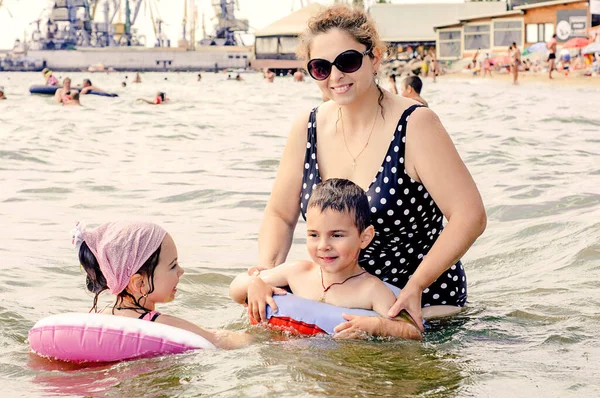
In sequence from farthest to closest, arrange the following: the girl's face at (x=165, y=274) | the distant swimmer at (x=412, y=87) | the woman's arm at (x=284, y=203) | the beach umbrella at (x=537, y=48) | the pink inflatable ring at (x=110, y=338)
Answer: the beach umbrella at (x=537, y=48)
the distant swimmer at (x=412, y=87)
the woman's arm at (x=284, y=203)
the girl's face at (x=165, y=274)
the pink inflatable ring at (x=110, y=338)

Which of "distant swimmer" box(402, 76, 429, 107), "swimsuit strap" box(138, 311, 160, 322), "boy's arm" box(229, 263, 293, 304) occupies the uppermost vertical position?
"distant swimmer" box(402, 76, 429, 107)

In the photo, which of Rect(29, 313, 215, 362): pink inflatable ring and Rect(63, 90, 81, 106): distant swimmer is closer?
Rect(29, 313, 215, 362): pink inflatable ring

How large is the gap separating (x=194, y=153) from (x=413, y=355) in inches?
432

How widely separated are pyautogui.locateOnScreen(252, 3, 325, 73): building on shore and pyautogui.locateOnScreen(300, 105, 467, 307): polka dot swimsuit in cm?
9130

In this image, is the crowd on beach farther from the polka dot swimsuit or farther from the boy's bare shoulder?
the boy's bare shoulder

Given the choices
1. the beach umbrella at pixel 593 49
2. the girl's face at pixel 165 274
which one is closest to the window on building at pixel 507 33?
the beach umbrella at pixel 593 49

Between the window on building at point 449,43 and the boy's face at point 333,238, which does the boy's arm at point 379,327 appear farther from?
the window on building at point 449,43

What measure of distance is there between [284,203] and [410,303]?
0.86m

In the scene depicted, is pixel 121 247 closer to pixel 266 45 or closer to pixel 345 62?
pixel 345 62

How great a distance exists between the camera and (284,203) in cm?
450

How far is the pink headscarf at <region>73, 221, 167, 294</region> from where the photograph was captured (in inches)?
147

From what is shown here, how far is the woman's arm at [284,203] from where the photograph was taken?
4480 millimetres

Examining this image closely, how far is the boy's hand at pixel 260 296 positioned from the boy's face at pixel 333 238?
27 centimetres

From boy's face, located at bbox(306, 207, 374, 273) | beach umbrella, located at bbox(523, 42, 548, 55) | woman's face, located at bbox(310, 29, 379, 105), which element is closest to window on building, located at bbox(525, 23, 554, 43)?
beach umbrella, located at bbox(523, 42, 548, 55)
